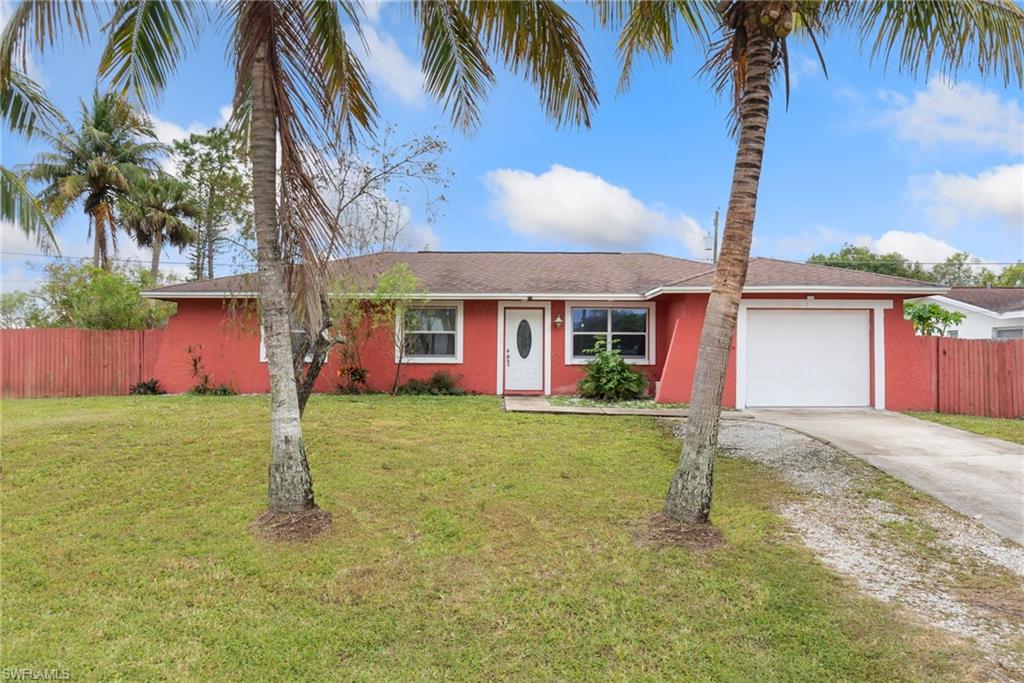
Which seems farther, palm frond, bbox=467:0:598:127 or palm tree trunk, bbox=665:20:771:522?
palm frond, bbox=467:0:598:127

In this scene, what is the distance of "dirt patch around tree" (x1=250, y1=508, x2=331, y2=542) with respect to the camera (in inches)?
167

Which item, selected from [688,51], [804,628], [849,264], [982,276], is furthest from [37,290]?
[982,276]

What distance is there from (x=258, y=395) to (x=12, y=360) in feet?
23.0

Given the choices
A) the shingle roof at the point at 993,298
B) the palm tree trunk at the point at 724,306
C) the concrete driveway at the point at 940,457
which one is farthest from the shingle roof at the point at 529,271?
the shingle roof at the point at 993,298

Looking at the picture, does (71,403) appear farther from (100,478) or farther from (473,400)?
(473,400)

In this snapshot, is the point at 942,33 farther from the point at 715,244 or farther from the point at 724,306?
the point at 715,244

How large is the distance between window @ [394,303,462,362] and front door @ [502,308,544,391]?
1293 mm

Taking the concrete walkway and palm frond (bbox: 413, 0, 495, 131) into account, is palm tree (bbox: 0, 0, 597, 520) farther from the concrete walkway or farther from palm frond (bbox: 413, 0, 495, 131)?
the concrete walkway

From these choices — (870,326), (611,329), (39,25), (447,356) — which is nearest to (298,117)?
(39,25)

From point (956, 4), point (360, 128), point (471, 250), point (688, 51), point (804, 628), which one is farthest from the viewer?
point (471, 250)

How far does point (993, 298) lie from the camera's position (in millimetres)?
19797

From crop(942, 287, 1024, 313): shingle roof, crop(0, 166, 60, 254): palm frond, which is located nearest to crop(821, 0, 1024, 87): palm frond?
crop(0, 166, 60, 254): palm frond

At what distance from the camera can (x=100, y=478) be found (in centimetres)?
564

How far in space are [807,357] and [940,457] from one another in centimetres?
443
